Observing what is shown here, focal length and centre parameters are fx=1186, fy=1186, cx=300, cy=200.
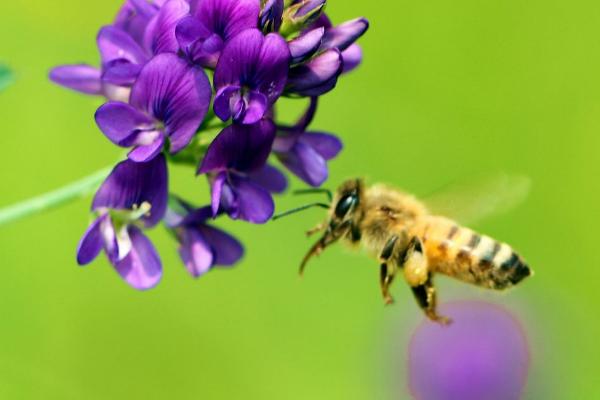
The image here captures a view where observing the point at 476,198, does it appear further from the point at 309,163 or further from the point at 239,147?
the point at 239,147

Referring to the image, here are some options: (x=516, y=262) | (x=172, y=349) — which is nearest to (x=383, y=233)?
(x=516, y=262)

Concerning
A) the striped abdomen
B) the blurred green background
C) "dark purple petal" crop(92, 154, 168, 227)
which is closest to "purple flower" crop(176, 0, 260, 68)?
"dark purple petal" crop(92, 154, 168, 227)

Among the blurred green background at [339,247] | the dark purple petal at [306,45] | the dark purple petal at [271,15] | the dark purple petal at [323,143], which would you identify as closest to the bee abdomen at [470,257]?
the dark purple petal at [323,143]

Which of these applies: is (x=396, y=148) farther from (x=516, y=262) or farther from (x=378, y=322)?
(x=516, y=262)

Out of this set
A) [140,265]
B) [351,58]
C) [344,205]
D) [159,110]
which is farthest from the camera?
[344,205]

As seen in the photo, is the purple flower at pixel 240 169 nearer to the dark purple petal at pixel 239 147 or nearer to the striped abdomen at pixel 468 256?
the dark purple petal at pixel 239 147

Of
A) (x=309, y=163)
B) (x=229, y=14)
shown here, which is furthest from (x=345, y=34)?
(x=309, y=163)

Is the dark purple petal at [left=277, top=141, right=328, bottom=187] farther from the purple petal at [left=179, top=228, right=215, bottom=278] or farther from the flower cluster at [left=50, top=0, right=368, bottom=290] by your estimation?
the purple petal at [left=179, top=228, right=215, bottom=278]
